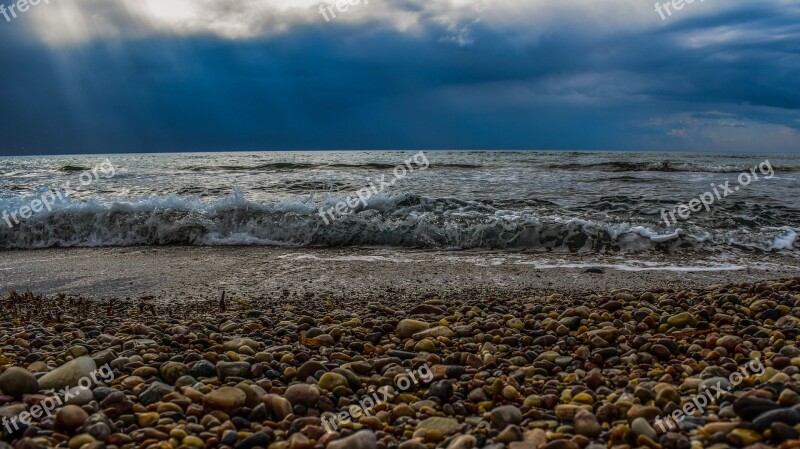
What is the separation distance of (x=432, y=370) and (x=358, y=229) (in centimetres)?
681

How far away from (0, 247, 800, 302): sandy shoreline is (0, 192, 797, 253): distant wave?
68 centimetres

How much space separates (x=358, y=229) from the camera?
31.9 ft

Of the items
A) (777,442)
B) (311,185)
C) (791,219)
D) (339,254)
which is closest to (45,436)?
(777,442)

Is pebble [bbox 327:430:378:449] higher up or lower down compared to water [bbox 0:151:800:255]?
lower down

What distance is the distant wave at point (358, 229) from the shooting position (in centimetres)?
891

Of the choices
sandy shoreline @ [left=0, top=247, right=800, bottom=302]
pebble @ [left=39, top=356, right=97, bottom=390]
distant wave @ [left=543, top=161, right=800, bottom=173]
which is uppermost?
distant wave @ [left=543, top=161, right=800, bottom=173]

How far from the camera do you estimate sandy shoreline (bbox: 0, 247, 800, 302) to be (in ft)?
20.1

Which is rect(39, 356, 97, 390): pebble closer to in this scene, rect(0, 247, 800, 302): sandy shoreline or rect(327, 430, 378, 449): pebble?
rect(327, 430, 378, 449): pebble

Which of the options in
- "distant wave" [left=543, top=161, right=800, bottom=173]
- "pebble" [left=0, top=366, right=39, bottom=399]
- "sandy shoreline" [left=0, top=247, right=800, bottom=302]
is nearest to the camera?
"pebble" [left=0, top=366, right=39, bottom=399]

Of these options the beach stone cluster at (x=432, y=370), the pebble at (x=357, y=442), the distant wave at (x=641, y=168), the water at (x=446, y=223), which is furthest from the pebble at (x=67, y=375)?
the distant wave at (x=641, y=168)

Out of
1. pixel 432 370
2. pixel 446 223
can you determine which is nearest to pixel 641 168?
pixel 446 223

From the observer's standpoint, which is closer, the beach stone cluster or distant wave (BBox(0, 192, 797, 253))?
the beach stone cluster

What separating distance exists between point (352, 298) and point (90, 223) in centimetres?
752

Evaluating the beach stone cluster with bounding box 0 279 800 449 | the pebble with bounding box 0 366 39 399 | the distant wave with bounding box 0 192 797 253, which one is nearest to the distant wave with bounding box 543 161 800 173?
the distant wave with bounding box 0 192 797 253
